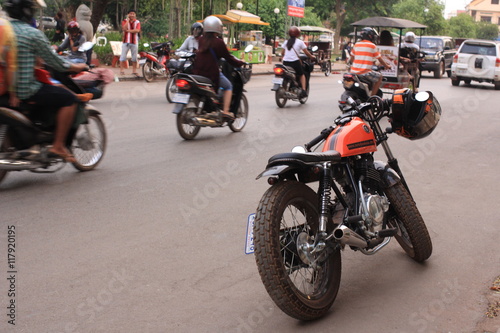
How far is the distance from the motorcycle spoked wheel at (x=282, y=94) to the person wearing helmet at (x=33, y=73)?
26.6 ft

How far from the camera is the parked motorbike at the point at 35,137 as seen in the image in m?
6.24

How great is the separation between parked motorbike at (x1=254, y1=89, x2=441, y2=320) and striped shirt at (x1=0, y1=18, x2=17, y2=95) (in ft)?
10.8

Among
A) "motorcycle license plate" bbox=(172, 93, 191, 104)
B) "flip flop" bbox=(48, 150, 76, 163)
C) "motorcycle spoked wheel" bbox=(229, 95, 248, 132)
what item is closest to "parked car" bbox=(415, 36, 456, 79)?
"motorcycle spoked wheel" bbox=(229, 95, 248, 132)

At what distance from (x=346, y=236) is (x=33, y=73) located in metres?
3.84

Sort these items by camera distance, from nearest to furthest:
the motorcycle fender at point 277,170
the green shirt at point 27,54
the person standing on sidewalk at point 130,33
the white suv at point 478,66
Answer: the motorcycle fender at point 277,170 → the green shirt at point 27,54 → the person standing on sidewalk at point 130,33 → the white suv at point 478,66

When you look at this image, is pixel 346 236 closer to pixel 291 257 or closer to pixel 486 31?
pixel 291 257

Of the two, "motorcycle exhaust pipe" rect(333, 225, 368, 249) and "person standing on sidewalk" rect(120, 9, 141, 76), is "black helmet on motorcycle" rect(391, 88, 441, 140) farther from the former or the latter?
"person standing on sidewalk" rect(120, 9, 141, 76)

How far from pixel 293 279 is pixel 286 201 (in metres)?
0.50

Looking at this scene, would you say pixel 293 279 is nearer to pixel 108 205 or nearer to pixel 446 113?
pixel 108 205

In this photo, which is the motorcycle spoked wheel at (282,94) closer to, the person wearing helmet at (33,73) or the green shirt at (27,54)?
the person wearing helmet at (33,73)

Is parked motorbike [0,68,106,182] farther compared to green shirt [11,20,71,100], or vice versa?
parked motorbike [0,68,106,182]

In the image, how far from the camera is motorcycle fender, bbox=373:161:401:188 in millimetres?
4410

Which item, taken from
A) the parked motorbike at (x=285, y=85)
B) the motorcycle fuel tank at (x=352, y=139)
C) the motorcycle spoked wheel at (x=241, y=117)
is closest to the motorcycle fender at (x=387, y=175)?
the motorcycle fuel tank at (x=352, y=139)

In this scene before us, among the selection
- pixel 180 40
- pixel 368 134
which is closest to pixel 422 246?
pixel 368 134
